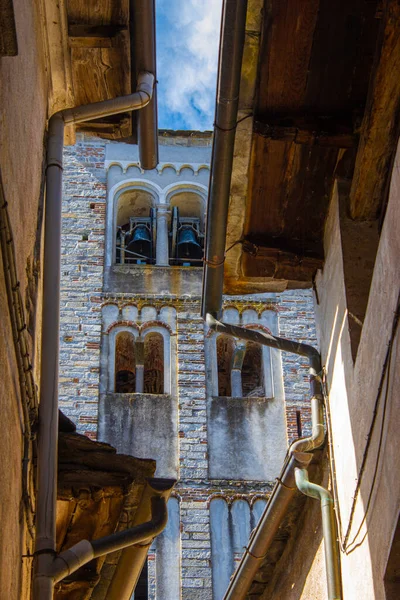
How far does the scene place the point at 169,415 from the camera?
61.3 feet

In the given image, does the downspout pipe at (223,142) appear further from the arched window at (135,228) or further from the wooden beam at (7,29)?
the arched window at (135,228)

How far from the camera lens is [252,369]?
67.1 feet

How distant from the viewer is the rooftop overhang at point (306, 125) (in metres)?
6.45

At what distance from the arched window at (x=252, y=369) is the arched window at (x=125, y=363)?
206cm

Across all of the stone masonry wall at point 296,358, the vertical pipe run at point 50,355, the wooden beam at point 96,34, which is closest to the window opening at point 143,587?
the stone masonry wall at point 296,358

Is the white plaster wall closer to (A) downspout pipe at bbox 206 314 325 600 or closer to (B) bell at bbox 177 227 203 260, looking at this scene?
(A) downspout pipe at bbox 206 314 325 600

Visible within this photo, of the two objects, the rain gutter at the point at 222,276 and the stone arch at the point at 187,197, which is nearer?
the rain gutter at the point at 222,276

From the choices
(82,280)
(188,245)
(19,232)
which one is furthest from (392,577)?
(188,245)

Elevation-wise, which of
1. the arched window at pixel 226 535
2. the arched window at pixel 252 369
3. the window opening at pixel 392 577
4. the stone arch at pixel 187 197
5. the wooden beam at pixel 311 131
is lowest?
the window opening at pixel 392 577

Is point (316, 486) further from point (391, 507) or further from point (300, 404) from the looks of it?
point (300, 404)

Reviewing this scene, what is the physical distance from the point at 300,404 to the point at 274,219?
36.8ft

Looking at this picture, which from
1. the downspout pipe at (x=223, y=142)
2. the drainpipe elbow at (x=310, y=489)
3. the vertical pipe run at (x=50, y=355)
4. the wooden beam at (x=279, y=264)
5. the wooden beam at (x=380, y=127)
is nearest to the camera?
the vertical pipe run at (x=50, y=355)

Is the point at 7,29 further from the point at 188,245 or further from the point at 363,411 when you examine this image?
the point at 188,245

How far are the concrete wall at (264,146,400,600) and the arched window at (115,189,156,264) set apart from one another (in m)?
13.9
